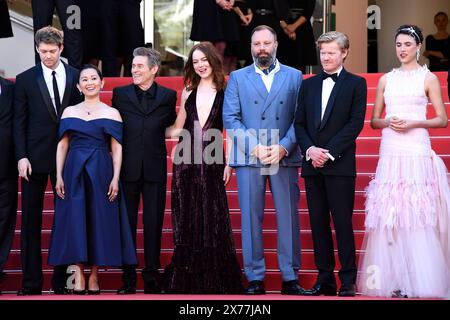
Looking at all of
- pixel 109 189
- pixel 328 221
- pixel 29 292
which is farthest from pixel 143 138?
pixel 328 221

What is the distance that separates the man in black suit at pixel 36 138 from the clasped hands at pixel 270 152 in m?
1.52

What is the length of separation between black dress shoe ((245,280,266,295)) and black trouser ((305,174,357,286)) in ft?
1.31

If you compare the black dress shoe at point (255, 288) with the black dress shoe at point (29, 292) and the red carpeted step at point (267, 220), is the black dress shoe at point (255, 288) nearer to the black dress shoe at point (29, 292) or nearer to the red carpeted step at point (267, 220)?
the red carpeted step at point (267, 220)

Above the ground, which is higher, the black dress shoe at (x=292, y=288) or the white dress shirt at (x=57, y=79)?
the white dress shirt at (x=57, y=79)

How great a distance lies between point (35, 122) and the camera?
888 cm

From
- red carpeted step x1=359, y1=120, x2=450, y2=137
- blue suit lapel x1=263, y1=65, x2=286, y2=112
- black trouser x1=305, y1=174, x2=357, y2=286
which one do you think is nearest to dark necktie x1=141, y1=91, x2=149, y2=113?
blue suit lapel x1=263, y1=65, x2=286, y2=112

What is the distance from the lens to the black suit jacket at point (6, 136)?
886cm

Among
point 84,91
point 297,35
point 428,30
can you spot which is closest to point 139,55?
point 84,91

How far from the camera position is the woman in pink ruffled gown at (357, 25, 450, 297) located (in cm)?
827

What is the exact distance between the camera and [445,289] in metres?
8.23

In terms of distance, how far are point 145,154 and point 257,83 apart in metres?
0.97

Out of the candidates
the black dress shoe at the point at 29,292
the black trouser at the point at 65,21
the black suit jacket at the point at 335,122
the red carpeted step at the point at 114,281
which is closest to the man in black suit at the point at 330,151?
the black suit jacket at the point at 335,122
